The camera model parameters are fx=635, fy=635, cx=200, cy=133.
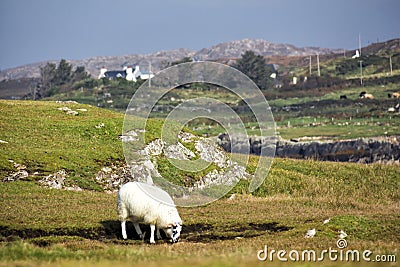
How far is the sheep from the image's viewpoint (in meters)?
24.5

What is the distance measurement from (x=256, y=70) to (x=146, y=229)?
166984 millimetres

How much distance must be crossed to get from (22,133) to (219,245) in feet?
79.2

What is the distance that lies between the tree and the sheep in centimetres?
15465

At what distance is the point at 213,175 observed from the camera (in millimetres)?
42875

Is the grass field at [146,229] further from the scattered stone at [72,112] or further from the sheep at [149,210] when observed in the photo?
the sheep at [149,210]

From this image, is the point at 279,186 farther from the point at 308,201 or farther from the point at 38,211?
the point at 38,211

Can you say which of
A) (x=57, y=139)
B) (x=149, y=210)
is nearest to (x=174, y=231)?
(x=149, y=210)

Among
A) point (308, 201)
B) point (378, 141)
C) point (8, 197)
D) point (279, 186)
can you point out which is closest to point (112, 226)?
point (8, 197)

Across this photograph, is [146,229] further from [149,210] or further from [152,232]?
[149,210]

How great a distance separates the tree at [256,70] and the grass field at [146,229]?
132365 millimetres

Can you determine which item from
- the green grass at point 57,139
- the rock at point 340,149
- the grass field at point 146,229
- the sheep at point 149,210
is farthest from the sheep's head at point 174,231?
the rock at point 340,149

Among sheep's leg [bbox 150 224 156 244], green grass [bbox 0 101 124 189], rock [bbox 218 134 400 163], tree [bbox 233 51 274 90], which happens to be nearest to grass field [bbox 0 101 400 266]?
green grass [bbox 0 101 124 189]

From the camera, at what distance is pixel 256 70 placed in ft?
627

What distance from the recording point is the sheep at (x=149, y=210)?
24.5m
